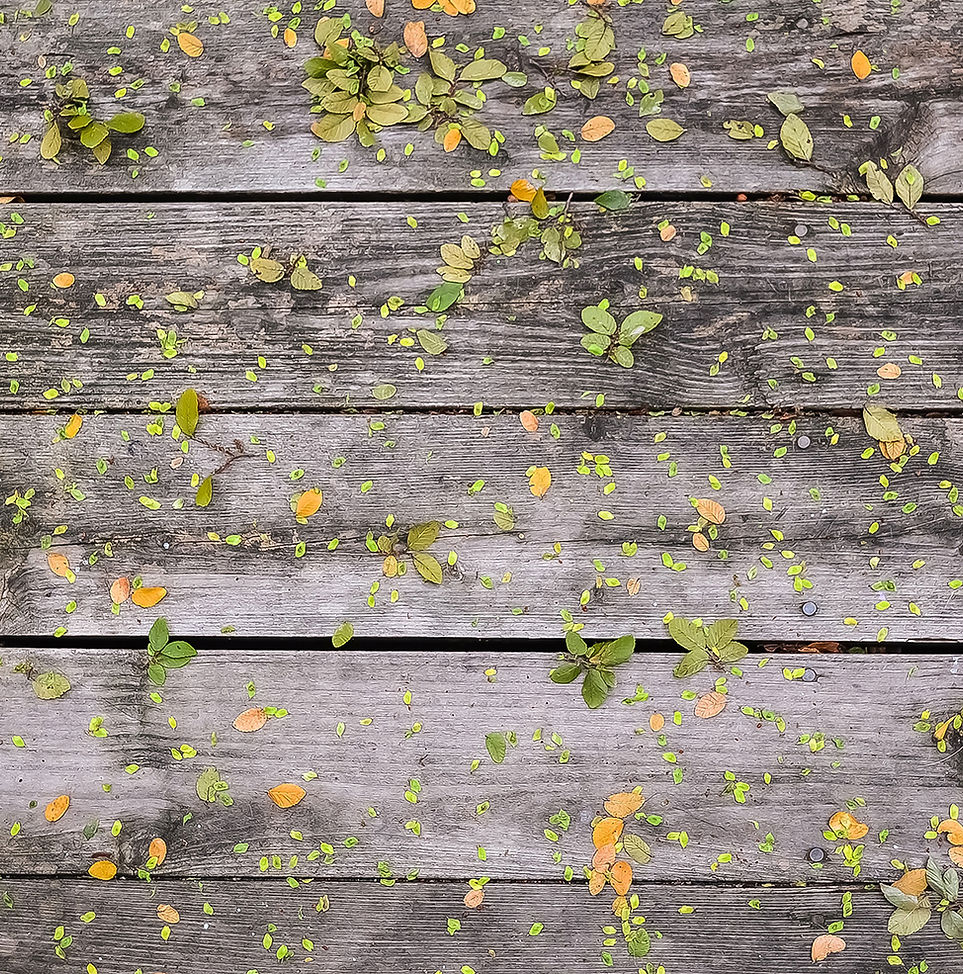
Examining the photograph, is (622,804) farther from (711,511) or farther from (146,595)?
(146,595)

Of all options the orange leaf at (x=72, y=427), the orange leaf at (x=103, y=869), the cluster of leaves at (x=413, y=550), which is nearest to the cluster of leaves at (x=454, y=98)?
the cluster of leaves at (x=413, y=550)

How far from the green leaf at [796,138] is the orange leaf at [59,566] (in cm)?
151

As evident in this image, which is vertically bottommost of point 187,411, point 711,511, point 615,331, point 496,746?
point 496,746

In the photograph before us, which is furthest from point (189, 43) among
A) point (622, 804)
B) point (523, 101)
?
point (622, 804)

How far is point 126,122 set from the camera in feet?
4.86

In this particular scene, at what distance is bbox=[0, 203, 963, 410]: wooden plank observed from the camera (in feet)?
4.77

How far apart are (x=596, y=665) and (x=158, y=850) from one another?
2.81 feet

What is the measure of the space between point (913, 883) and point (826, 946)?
189 millimetres

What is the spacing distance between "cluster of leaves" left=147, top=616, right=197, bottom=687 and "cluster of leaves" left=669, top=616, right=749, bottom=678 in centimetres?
88

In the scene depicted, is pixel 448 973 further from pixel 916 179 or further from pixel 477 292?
pixel 916 179

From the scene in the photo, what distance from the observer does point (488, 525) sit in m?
1.46

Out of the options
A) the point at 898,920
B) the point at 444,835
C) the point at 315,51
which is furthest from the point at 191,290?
the point at 898,920

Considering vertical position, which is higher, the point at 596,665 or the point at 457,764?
the point at 596,665

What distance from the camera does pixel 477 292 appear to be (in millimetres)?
1469
